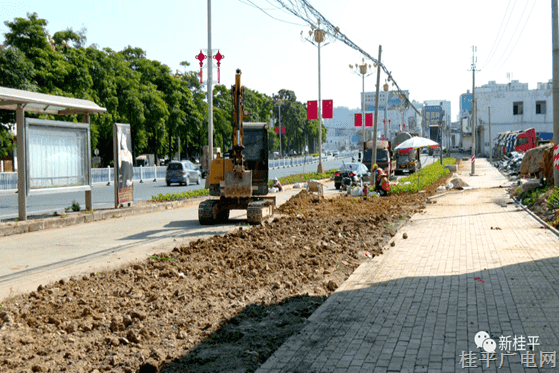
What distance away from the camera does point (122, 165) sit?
1997 cm

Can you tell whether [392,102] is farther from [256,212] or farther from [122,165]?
[256,212]

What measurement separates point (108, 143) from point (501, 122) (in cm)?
6788

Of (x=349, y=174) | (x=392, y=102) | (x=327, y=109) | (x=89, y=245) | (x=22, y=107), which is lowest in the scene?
(x=89, y=245)

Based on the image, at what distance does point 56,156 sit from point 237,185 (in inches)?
202

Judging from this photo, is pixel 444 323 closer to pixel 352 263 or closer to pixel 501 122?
pixel 352 263

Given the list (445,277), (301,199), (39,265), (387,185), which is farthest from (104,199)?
(445,277)

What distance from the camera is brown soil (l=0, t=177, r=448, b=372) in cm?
550

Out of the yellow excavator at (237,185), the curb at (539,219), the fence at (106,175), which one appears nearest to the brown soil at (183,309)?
the curb at (539,219)

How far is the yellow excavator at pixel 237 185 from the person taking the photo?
53.3 feet

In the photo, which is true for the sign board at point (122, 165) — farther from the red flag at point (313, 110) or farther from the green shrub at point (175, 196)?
the red flag at point (313, 110)

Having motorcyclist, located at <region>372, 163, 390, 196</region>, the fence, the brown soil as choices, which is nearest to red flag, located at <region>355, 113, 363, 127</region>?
the fence

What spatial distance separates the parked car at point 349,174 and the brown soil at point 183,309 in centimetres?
2149

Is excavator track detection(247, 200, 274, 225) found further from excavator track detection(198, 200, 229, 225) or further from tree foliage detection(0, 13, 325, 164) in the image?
tree foliage detection(0, 13, 325, 164)

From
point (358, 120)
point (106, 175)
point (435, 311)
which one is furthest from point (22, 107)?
point (358, 120)
